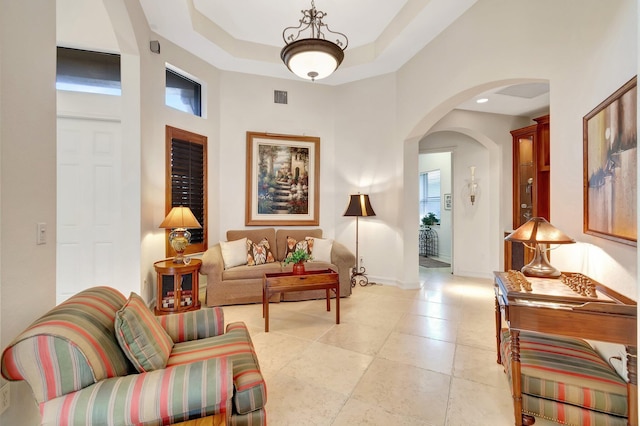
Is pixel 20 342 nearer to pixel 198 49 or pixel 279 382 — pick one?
pixel 279 382

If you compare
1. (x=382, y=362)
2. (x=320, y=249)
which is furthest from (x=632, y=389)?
(x=320, y=249)

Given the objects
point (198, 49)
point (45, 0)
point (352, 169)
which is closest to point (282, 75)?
point (198, 49)

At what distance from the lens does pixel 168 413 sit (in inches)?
47.8

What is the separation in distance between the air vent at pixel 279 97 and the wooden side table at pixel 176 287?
303 cm

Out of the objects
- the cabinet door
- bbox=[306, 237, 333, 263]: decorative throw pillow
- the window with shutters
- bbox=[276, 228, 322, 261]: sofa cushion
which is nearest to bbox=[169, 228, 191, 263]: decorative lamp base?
the window with shutters

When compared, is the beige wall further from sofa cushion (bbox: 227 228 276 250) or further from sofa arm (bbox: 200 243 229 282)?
sofa arm (bbox: 200 243 229 282)

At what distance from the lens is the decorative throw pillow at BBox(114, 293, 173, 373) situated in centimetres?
140

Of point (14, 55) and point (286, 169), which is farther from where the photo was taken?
point (286, 169)

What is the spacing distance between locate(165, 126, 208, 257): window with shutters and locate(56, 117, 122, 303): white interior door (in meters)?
0.67

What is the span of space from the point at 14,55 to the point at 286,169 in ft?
12.5

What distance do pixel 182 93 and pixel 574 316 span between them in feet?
16.1

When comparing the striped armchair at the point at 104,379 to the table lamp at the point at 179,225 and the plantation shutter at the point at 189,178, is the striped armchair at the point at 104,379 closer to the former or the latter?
the table lamp at the point at 179,225

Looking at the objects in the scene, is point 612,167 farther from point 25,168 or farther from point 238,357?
point 25,168

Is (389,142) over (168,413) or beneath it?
over
